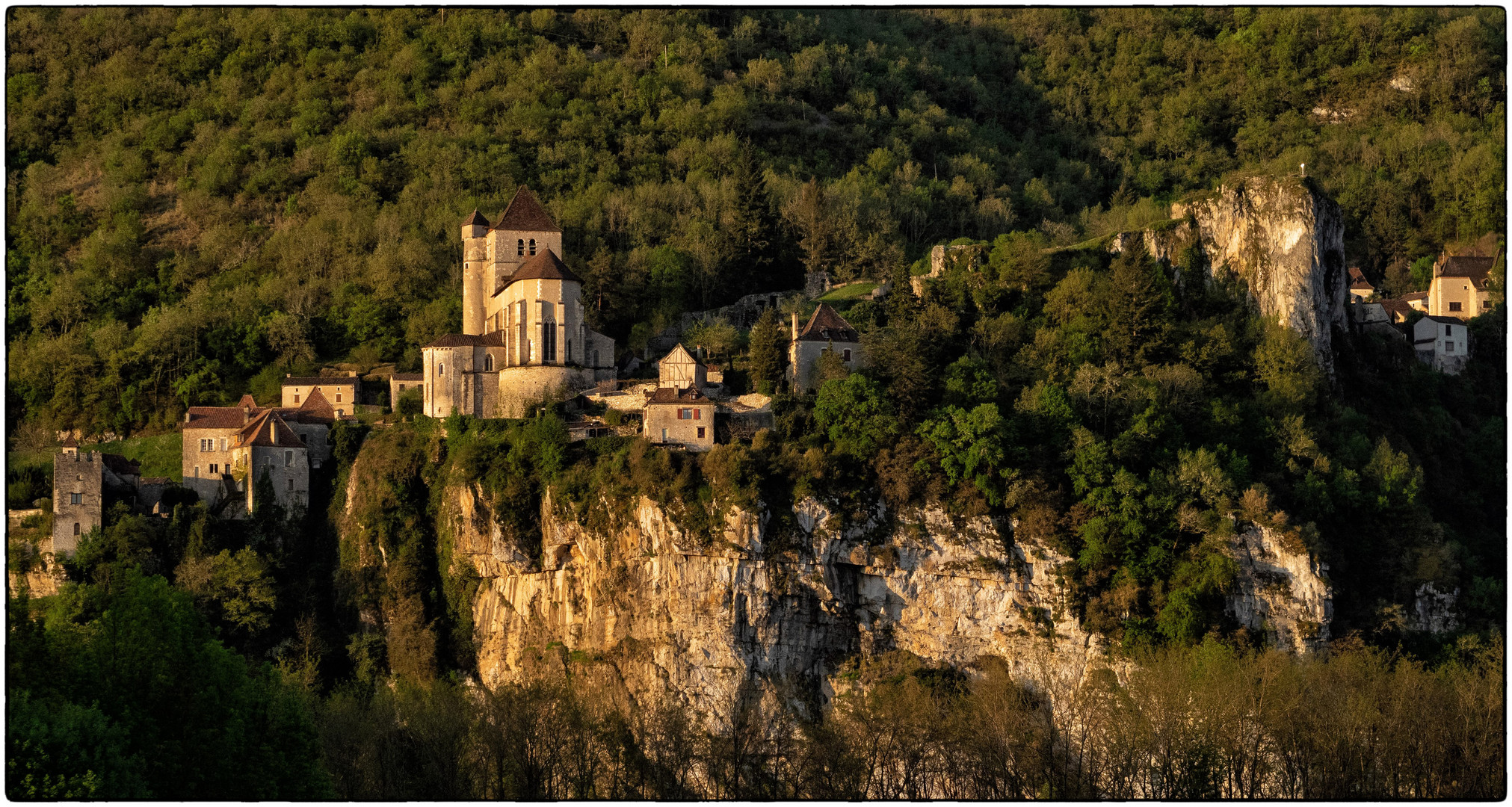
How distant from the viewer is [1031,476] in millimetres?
65188

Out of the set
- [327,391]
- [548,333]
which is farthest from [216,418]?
[548,333]

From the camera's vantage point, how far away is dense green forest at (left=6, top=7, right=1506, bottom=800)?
159 ft

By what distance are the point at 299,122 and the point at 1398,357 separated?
69.8 metres

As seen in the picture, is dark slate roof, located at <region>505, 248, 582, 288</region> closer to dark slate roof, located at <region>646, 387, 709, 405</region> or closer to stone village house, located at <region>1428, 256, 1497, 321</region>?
dark slate roof, located at <region>646, 387, 709, 405</region>

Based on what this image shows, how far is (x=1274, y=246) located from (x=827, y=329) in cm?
2010

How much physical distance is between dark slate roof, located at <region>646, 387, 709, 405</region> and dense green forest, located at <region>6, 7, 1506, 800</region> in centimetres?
254

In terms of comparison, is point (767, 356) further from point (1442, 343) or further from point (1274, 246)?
point (1442, 343)

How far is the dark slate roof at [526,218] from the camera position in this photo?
3162 inches

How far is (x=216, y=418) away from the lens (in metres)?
73.9

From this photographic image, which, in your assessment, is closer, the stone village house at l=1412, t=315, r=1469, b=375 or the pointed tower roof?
the pointed tower roof

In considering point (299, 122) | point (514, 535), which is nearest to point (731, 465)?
point (514, 535)

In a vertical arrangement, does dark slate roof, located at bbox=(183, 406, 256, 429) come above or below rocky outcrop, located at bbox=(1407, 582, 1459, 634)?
above

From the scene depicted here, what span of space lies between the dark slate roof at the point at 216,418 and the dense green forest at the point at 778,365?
438cm

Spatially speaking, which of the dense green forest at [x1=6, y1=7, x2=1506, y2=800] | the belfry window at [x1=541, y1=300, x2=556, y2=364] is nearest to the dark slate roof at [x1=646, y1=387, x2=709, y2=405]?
the dense green forest at [x1=6, y1=7, x2=1506, y2=800]
